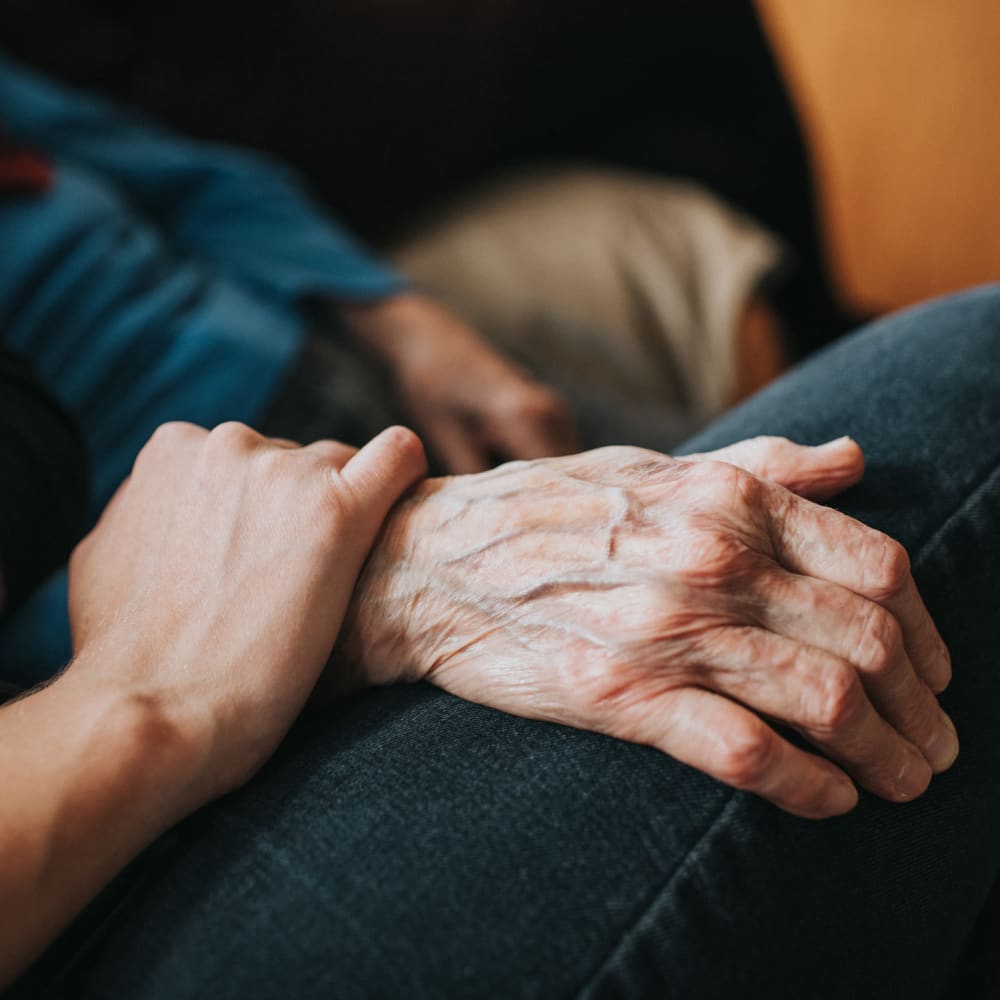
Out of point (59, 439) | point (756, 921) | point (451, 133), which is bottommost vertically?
point (756, 921)

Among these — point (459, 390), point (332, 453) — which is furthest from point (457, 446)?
point (332, 453)

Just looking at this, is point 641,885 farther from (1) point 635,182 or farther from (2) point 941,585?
(1) point 635,182

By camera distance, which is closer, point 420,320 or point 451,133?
point 420,320

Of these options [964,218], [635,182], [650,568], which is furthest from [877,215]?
[650,568]

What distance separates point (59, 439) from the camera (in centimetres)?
72

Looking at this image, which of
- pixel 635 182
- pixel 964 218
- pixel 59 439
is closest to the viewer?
pixel 59 439

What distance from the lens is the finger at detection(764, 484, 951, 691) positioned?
1.65 ft

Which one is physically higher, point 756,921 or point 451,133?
point 451,133

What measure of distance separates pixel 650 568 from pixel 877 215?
180 centimetres

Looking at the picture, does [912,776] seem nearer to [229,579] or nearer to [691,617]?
[691,617]

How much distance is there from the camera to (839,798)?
1.55 ft

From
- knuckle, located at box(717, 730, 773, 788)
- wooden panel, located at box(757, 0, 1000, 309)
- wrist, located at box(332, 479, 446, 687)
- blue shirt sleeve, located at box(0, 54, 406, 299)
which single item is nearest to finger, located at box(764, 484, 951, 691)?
knuckle, located at box(717, 730, 773, 788)

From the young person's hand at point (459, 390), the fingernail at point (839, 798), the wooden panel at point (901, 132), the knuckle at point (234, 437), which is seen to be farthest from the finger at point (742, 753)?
the wooden panel at point (901, 132)

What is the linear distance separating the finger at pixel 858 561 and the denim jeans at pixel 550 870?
0.13 feet
